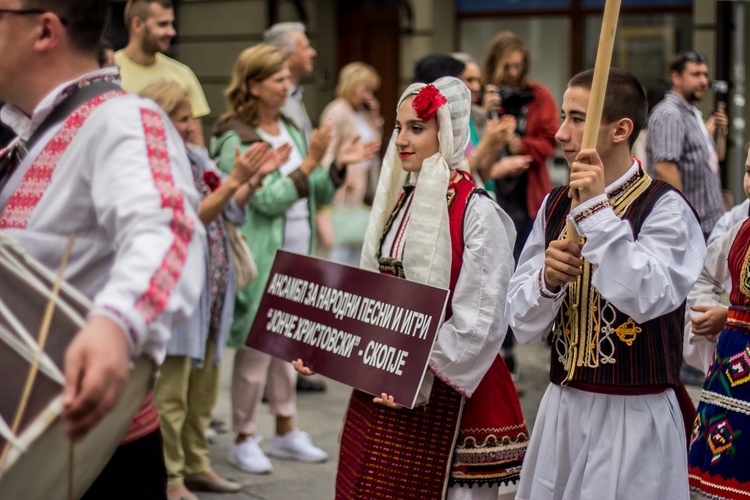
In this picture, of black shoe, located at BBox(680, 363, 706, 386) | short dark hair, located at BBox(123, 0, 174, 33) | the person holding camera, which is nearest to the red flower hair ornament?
short dark hair, located at BBox(123, 0, 174, 33)

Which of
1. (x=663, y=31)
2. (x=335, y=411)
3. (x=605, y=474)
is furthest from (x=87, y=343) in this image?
(x=663, y=31)

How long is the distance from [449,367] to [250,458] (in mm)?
2370

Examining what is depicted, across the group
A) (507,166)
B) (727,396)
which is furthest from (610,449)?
(507,166)

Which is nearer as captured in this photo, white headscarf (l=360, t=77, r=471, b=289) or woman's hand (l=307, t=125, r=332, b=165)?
white headscarf (l=360, t=77, r=471, b=289)

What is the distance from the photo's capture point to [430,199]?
399 cm

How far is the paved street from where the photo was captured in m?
5.62

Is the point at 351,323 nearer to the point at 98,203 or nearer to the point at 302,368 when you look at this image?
the point at 302,368

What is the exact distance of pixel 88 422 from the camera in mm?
1890

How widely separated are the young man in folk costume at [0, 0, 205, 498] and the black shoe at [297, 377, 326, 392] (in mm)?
4971

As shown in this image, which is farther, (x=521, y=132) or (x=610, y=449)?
(x=521, y=132)

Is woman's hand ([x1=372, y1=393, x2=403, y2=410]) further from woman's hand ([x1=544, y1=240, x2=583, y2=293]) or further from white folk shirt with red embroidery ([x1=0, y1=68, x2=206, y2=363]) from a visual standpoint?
white folk shirt with red embroidery ([x1=0, y1=68, x2=206, y2=363])

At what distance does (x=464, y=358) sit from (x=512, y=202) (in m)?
4.03

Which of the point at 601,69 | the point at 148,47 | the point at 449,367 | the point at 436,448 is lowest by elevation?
the point at 436,448

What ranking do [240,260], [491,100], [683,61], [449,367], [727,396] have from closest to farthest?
[727,396] < [449,367] < [240,260] < [683,61] < [491,100]
